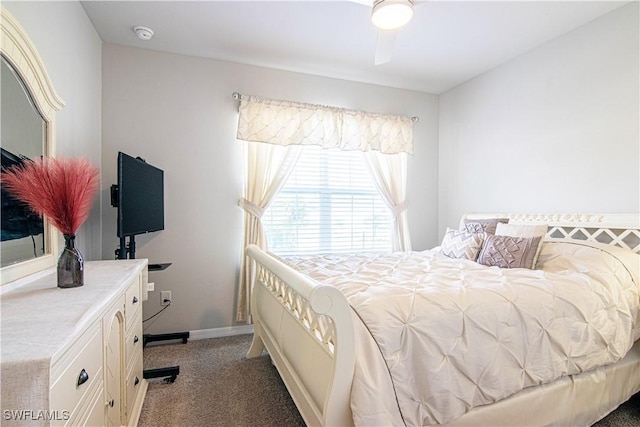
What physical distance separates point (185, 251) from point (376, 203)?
2183mm

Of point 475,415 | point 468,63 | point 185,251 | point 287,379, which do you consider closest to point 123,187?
point 185,251

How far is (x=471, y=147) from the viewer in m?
3.45

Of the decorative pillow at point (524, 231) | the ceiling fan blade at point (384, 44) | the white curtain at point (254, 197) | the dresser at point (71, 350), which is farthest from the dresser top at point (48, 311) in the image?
the decorative pillow at point (524, 231)

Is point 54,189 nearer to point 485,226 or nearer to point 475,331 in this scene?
point 475,331

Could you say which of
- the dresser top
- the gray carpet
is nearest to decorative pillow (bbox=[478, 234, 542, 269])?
the gray carpet

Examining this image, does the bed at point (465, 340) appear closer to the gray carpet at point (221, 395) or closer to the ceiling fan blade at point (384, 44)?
the gray carpet at point (221, 395)

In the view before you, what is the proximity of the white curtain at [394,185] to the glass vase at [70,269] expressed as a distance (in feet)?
9.45

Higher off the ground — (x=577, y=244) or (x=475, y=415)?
(x=577, y=244)

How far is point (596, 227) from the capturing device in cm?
224

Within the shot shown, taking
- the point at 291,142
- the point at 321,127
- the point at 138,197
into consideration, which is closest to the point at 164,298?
the point at 138,197

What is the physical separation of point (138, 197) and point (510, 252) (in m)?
2.67

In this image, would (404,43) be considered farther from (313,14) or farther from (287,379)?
(287,379)

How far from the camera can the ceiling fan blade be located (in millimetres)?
2047

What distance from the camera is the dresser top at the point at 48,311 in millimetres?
719
